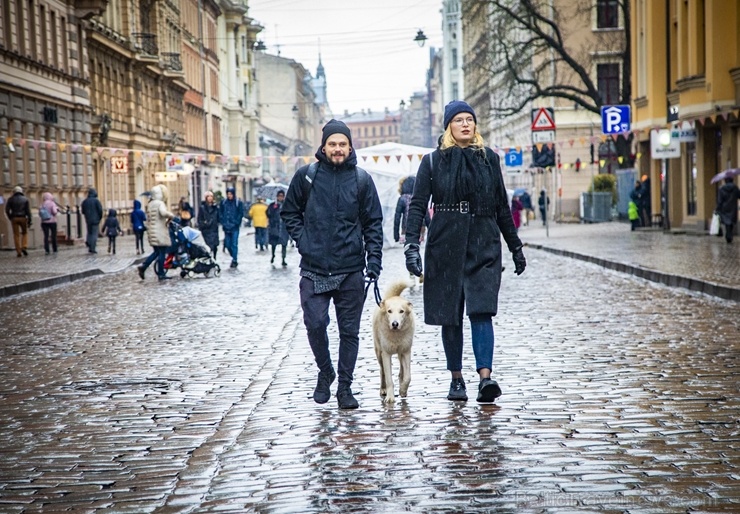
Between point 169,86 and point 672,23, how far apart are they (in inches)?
1387

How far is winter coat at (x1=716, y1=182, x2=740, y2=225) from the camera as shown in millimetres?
Result: 28672

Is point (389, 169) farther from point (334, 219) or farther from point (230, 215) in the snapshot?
point (334, 219)

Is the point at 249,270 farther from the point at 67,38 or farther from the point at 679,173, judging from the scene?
the point at 67,38

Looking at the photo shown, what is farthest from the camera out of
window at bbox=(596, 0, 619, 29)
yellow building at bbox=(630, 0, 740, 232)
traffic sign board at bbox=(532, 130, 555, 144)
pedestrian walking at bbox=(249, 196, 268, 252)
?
window at bbox=(596, 0, 619, 29)

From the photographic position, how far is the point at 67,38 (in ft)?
143

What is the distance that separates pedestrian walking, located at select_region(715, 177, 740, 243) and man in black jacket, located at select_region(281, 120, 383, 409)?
22.1 meters

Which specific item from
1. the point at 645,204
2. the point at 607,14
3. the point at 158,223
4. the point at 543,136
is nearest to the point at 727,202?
the point at 543,136

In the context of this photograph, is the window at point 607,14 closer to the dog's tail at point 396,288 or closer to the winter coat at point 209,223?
the winter coat at point 209,223

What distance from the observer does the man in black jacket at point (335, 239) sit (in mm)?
7836

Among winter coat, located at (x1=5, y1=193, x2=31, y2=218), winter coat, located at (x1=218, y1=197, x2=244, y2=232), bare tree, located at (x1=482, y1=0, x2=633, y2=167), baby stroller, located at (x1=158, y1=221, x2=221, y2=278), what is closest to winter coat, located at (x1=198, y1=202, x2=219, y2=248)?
winter coat, located at (x1=218, y1=197, x2=244, y2=232)

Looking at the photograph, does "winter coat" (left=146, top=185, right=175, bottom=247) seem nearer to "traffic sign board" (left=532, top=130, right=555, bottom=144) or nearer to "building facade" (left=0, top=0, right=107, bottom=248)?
"traffic sign board" (left=532, top=130, right=555, bottom=144)

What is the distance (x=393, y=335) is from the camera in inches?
315

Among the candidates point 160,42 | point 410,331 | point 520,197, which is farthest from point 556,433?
point 160,42

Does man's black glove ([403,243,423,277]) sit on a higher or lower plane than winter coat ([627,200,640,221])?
higher
